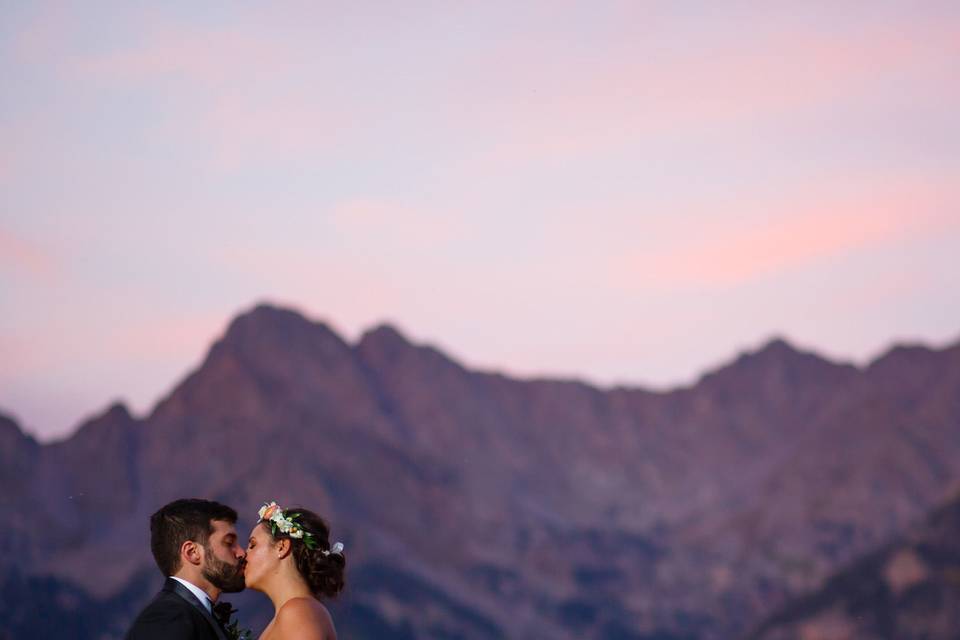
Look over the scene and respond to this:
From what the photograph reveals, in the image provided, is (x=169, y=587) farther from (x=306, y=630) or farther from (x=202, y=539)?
(x=306, y=630)

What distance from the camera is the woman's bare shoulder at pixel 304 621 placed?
6.77m

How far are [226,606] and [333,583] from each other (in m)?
0.55

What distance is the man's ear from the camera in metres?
6.66

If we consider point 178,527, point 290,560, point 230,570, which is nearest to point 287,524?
point 290,560

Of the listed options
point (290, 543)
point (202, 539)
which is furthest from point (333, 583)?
point (202, 539)

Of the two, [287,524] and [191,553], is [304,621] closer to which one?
[287,524]

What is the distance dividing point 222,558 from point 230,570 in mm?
97

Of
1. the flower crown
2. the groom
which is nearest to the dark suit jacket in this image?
the groom

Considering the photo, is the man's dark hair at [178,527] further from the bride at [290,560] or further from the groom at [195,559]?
the bride at [290,560]

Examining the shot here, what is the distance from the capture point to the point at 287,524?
7062mm

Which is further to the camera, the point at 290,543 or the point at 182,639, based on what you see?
the point at 290,543

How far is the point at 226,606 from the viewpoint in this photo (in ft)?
22.9

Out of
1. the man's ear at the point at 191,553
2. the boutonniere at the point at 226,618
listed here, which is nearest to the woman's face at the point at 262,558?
the boutonniere at the point at 226,618

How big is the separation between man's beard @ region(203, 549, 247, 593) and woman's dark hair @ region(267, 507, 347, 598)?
13.7 inches
